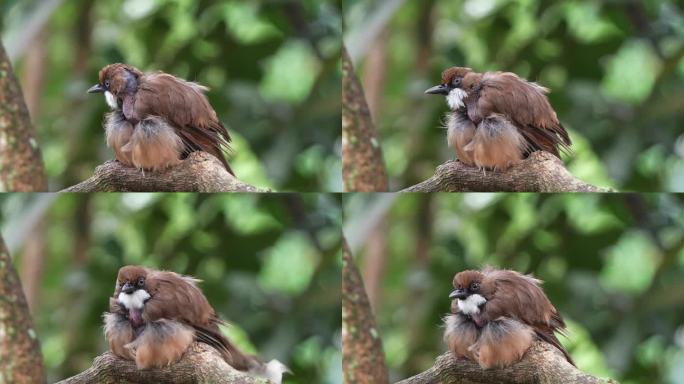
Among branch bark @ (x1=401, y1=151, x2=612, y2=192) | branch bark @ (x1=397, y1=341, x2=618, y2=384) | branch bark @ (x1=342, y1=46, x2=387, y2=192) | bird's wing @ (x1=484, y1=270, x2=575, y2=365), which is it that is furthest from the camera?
branch bark @ (x1=342, y1=46, x2=387, y2=192)

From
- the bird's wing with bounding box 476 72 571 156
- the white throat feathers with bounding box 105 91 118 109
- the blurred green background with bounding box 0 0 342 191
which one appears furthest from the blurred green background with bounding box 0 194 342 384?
the bird's wing with bounding box 476 72 571 156

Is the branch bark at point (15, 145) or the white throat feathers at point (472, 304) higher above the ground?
the branch bark at point (15, 145)

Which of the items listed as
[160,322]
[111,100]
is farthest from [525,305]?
[111,100]

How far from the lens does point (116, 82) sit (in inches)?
161

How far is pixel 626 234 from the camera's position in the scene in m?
4.15

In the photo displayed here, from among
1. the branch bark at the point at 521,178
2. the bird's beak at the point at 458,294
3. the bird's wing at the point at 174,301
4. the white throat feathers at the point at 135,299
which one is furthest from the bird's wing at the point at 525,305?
the white throat feathers at the point at 135,299

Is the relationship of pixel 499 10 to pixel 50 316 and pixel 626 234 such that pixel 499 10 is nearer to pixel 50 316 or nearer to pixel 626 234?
pixel 626 234

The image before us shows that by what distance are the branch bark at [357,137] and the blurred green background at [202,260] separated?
0.49 ft

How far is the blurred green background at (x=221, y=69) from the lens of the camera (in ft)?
13.7

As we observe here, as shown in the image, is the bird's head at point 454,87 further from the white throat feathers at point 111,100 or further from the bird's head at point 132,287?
the bird's head at point 132,287

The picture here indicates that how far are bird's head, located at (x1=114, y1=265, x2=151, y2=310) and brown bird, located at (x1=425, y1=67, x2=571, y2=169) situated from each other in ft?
4.34

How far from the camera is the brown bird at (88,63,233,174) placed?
4031mm

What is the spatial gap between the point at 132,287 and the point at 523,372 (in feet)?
5.02

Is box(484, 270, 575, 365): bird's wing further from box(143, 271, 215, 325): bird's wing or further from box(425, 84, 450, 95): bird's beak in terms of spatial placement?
box(143, 271, 215, 325): bird's wing
